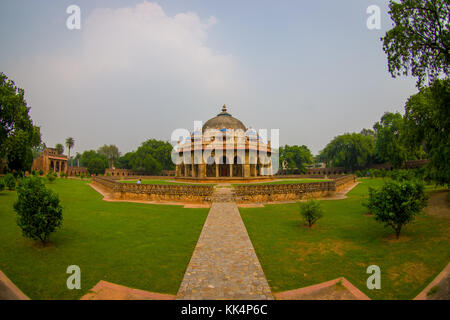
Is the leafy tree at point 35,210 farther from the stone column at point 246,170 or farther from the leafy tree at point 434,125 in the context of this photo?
the stone column at point 246,170

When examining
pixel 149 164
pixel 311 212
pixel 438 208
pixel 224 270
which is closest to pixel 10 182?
pixel 224 270

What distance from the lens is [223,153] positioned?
3891 centimetres

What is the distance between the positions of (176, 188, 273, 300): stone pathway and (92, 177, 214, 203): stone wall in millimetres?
8544

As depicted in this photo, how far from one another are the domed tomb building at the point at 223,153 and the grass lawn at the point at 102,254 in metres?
24.2

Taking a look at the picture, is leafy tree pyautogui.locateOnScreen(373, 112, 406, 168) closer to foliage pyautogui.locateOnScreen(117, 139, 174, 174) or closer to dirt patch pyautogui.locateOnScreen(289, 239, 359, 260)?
dirt patch pyautogui.locateOnScreen(289, 239, 359, 260)

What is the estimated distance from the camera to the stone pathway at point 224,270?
5332 mm

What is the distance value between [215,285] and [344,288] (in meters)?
3.11

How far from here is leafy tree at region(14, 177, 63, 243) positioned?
8086mm

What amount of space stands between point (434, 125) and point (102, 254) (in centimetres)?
2076

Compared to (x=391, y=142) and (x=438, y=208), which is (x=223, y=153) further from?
→ (x=391, y=142)

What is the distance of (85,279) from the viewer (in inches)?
235

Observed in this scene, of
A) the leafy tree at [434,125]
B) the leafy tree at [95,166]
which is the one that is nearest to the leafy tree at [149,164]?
the leafy tree at [95,166]
